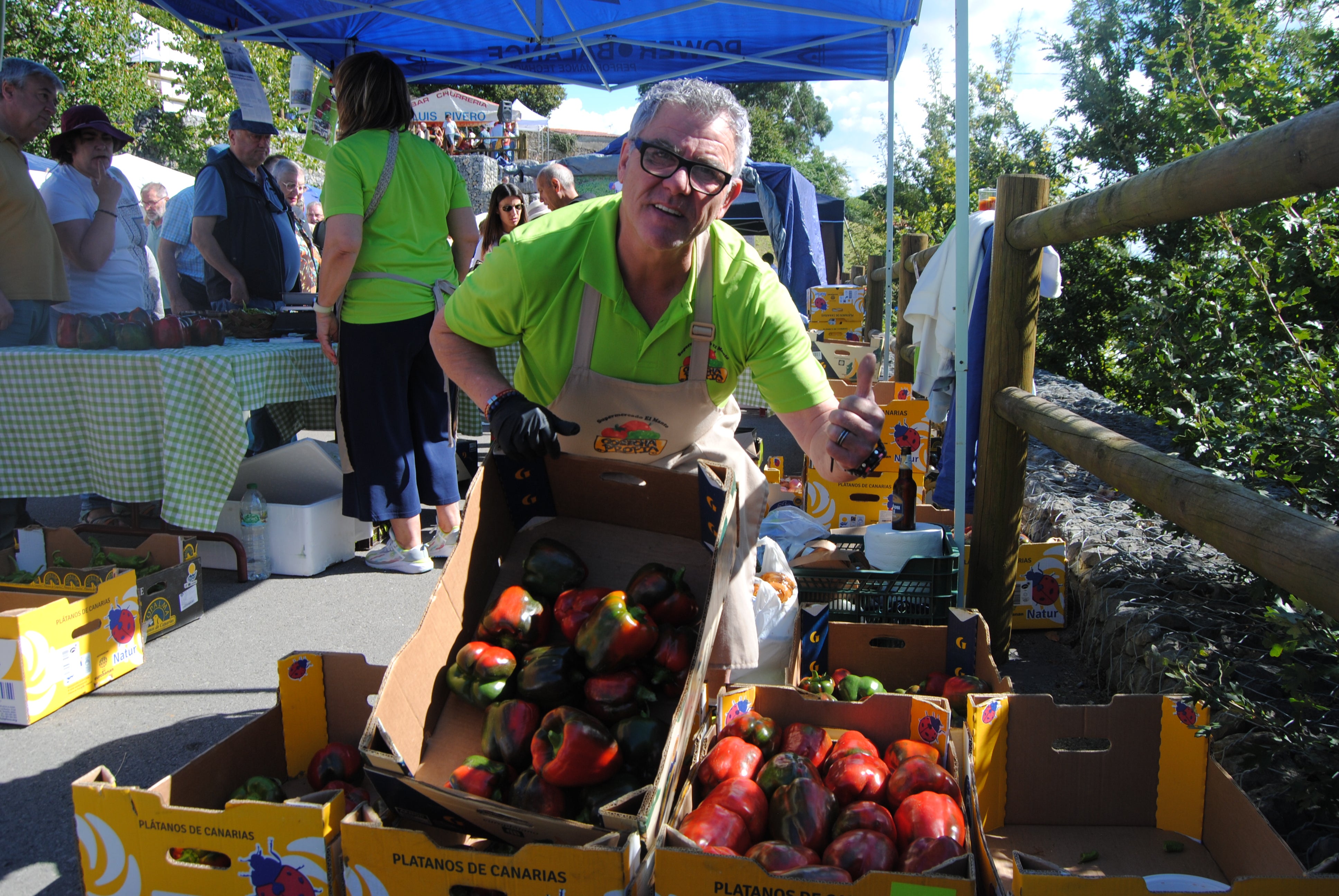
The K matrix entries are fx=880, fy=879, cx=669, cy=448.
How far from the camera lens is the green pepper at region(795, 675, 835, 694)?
251 cm

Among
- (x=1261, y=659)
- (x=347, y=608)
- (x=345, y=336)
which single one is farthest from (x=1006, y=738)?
(x=345, y=336)

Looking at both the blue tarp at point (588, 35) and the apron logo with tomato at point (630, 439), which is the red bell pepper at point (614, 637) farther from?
the blue tarp at point (588, 35)

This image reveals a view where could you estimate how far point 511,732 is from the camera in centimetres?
169

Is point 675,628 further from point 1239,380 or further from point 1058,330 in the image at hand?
point 1058,330

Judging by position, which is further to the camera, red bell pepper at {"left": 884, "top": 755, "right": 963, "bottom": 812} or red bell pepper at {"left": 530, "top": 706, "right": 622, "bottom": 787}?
red bell pepper at {"left": 884, "top": 755, "right": 963, "bottom": 812}

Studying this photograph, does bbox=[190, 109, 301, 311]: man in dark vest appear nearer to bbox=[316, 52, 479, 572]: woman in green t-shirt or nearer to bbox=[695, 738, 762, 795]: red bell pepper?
bbox=[316, 52, 479, 572]: woman in green t-shirt

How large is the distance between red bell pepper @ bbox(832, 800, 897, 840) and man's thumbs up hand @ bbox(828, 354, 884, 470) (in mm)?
696

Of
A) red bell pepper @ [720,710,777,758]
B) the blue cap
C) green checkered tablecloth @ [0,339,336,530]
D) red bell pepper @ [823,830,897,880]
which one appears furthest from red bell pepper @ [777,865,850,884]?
the blue cap

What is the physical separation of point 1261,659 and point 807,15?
5084 millimetres

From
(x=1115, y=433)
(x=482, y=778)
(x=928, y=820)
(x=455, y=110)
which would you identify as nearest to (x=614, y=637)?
(x=482, y=778)

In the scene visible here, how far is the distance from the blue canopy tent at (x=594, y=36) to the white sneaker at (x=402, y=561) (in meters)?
3.55

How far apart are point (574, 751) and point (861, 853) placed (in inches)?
22.3

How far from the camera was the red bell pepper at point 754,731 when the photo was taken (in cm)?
204

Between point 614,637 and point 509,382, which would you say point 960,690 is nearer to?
point 614,637
